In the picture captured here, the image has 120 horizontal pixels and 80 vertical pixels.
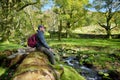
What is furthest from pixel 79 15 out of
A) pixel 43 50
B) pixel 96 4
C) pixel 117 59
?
pixel 43 50

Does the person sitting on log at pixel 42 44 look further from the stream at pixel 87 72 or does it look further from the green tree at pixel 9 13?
the green tree at pixel 9 13

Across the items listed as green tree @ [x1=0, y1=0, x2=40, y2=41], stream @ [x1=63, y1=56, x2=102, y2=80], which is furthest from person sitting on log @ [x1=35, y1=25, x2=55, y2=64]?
green tree @ [x1=0, y1=0, x2=40, y2=41]

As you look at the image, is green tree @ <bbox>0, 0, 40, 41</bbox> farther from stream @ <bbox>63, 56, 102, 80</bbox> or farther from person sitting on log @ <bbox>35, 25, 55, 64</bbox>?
person sitting on log @ <bbox>35, 25, 55, 64</bbox>

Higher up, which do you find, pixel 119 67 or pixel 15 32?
pixel 15 32

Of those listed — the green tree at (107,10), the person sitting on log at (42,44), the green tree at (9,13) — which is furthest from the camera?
the green tree at (107,10)

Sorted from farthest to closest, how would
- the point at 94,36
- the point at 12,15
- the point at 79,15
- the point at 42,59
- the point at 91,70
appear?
the point at 94,36
the point at 79,15
the point at 12,15
the point at 91,70
the point at 42,59

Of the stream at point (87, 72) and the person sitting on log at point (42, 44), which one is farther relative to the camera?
the stream at point (87, 72)

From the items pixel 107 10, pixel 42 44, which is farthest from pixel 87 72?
pixel 107 10

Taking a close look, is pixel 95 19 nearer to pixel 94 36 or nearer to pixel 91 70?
pixel 94 36

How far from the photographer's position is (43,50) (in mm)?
14922

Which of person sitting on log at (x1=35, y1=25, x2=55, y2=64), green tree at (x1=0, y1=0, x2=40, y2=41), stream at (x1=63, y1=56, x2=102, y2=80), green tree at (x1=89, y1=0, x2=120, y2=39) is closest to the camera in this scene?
Result: person sitting on log at (x1=35, y1=25, x2=55, y2=64)

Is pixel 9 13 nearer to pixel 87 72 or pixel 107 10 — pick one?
pixel 87 72

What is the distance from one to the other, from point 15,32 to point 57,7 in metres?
16.9

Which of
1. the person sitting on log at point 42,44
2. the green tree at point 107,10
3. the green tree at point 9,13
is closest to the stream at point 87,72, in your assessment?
the person sitting on log at point 42,44
